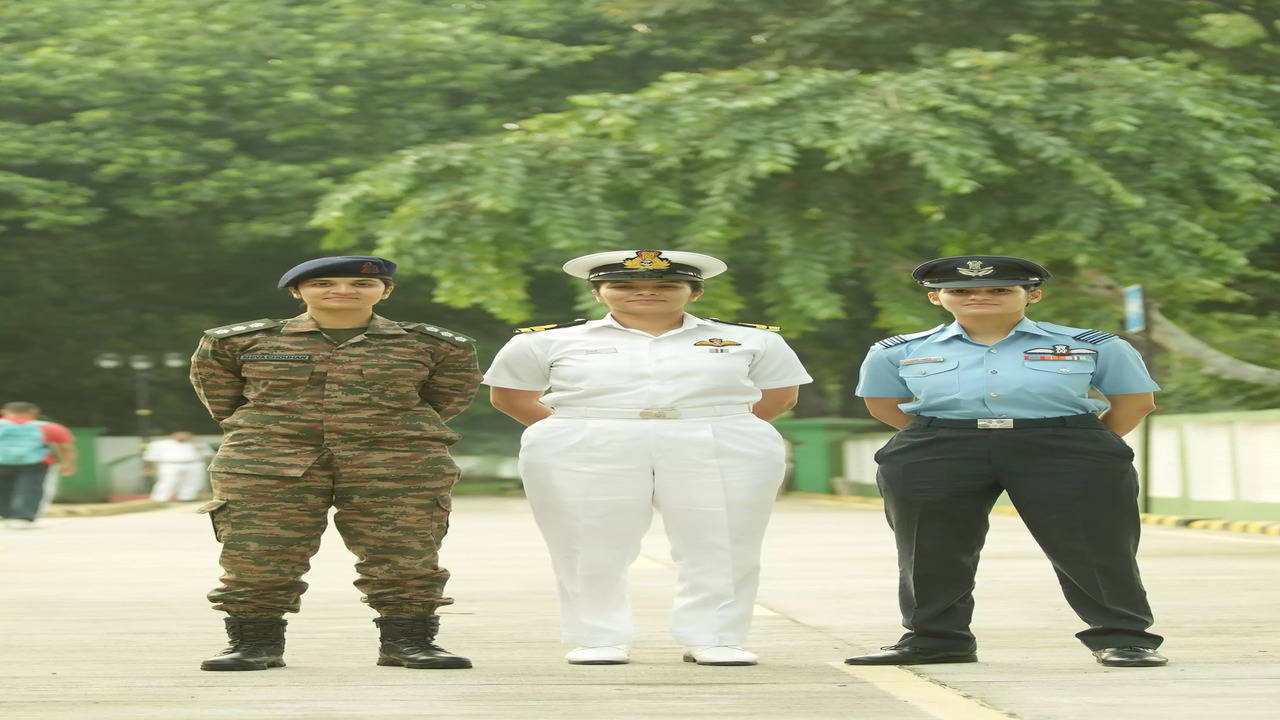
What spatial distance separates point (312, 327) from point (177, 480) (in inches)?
1044

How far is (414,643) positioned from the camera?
6.93 meters

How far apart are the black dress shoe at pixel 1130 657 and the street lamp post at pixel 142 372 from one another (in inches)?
1135

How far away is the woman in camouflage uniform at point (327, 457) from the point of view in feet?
22.1

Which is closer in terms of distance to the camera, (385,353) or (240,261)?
(385,353)

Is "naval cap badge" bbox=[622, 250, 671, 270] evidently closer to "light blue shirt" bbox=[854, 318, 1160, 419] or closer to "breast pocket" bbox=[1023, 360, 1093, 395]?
"light blue shirt" bbox=[854, 318, 1160, 419]

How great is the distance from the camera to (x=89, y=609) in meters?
10.2

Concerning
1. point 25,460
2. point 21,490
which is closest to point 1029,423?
point 21,490

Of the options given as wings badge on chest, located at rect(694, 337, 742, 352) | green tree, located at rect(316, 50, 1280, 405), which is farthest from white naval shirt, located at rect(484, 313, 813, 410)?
green tree, located at rect(316, 50, 1280, 405)

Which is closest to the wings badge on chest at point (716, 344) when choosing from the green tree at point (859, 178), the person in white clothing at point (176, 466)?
the green tree at point (859, 178)

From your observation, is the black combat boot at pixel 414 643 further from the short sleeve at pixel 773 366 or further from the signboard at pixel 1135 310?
the signboard at pixel 1135 310

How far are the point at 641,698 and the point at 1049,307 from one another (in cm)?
1789

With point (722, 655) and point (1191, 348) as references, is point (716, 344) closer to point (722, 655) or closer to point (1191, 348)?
point (722, 655)

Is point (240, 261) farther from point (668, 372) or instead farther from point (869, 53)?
point (668, 372)

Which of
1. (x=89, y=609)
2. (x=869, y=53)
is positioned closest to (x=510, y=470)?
(x=869, y=53)
